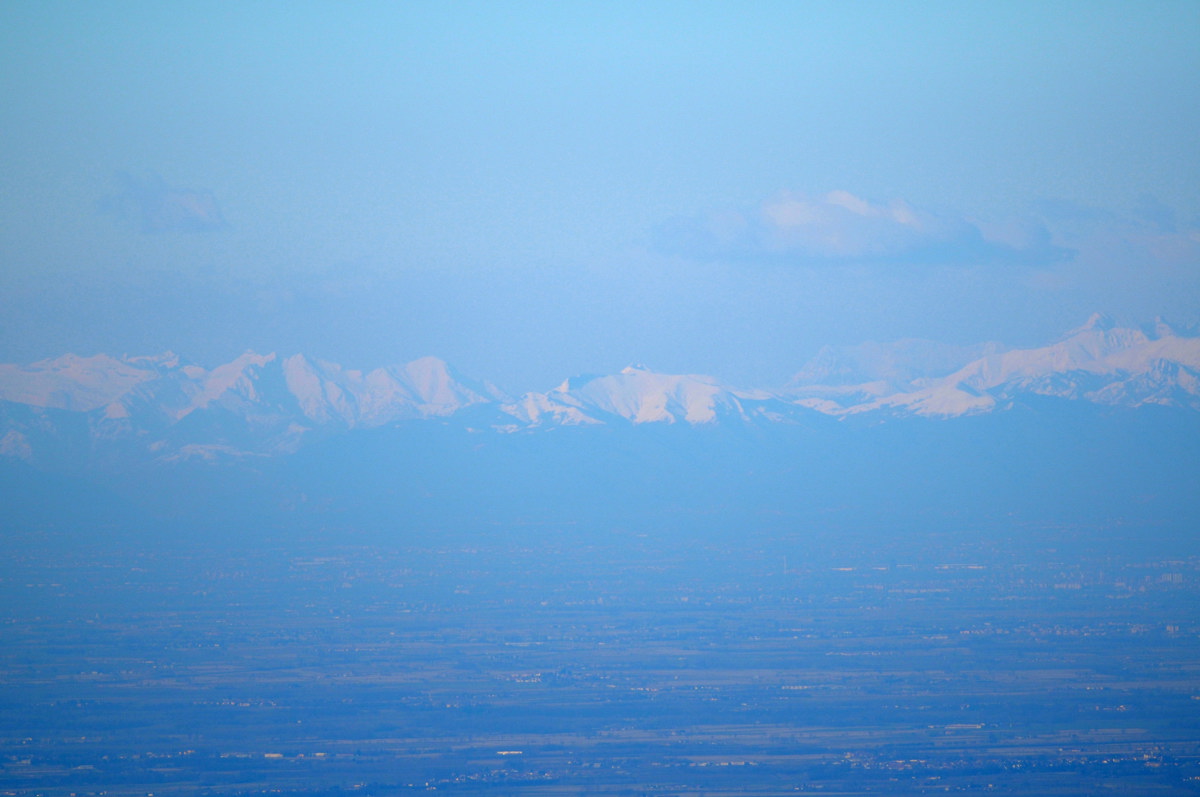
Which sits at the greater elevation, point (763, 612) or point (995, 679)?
point (763, 612)

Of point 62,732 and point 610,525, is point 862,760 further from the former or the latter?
point 610,525

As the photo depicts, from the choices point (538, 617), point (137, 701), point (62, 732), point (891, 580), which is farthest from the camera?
point (891, 580)

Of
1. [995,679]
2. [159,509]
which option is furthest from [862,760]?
[159,509]

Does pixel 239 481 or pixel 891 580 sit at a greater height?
pixel 239 481

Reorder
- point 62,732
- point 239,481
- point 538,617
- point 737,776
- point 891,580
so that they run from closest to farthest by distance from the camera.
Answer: point 737,776 < point 62,732 < point 538,617 < point 891,580 < point 239,481

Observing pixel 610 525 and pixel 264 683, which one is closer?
pixel 264 683

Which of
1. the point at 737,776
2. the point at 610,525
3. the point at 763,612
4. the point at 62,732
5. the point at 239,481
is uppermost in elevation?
the point at 239,481

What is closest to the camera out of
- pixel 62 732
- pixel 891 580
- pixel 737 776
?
pixel 737 776

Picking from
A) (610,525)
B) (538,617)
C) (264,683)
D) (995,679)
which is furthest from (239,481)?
(995,679)

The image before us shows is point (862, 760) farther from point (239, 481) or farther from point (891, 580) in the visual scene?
point (239, 481)
